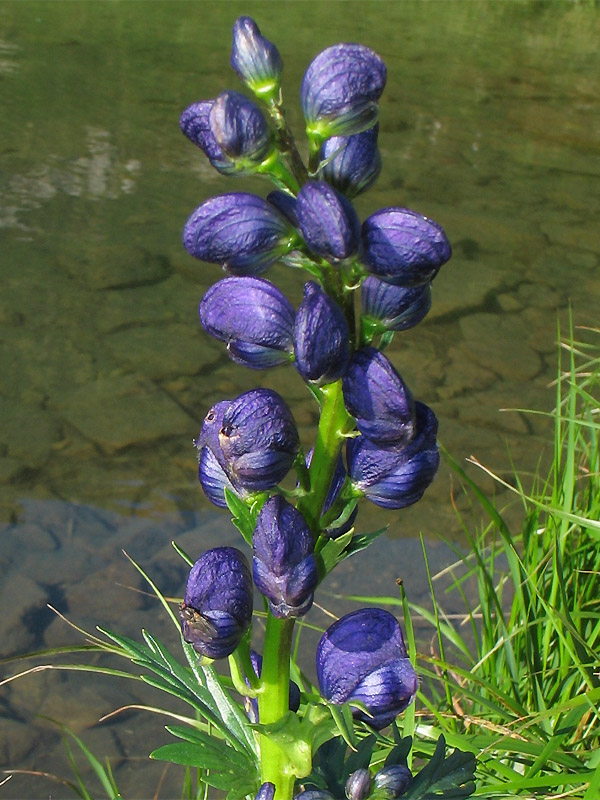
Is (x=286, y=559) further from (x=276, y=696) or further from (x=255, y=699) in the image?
(x=255, y=699)

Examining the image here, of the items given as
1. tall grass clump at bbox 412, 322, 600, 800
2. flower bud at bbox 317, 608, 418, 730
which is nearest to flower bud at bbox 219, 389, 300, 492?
flower bud at bbox 317, 608, 418, 730

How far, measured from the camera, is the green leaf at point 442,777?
149cm

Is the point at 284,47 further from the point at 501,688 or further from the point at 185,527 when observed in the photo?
the point at 501,688

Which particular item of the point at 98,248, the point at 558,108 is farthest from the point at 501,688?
the point at 558,108

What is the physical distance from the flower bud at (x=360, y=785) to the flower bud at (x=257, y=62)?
934 millimetres

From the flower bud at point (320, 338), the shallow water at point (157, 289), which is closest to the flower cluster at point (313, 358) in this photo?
the flower bud at point (320, 338)

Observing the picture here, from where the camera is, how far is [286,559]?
131 centimetres

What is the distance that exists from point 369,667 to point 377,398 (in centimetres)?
Result: 40

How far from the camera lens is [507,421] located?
584 centimetres

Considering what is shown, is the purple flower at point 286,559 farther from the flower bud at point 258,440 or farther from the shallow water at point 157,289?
the shallow water at point 157,289

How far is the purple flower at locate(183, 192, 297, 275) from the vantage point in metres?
1.31

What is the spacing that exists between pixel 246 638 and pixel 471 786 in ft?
1.56

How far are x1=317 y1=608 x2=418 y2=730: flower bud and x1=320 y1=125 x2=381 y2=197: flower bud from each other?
594mm

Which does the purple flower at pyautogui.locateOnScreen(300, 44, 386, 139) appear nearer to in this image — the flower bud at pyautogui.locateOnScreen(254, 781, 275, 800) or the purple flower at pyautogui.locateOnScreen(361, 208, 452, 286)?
the purple flower at pyautogui.locateOnScreen(361, 208, 452, 286)
